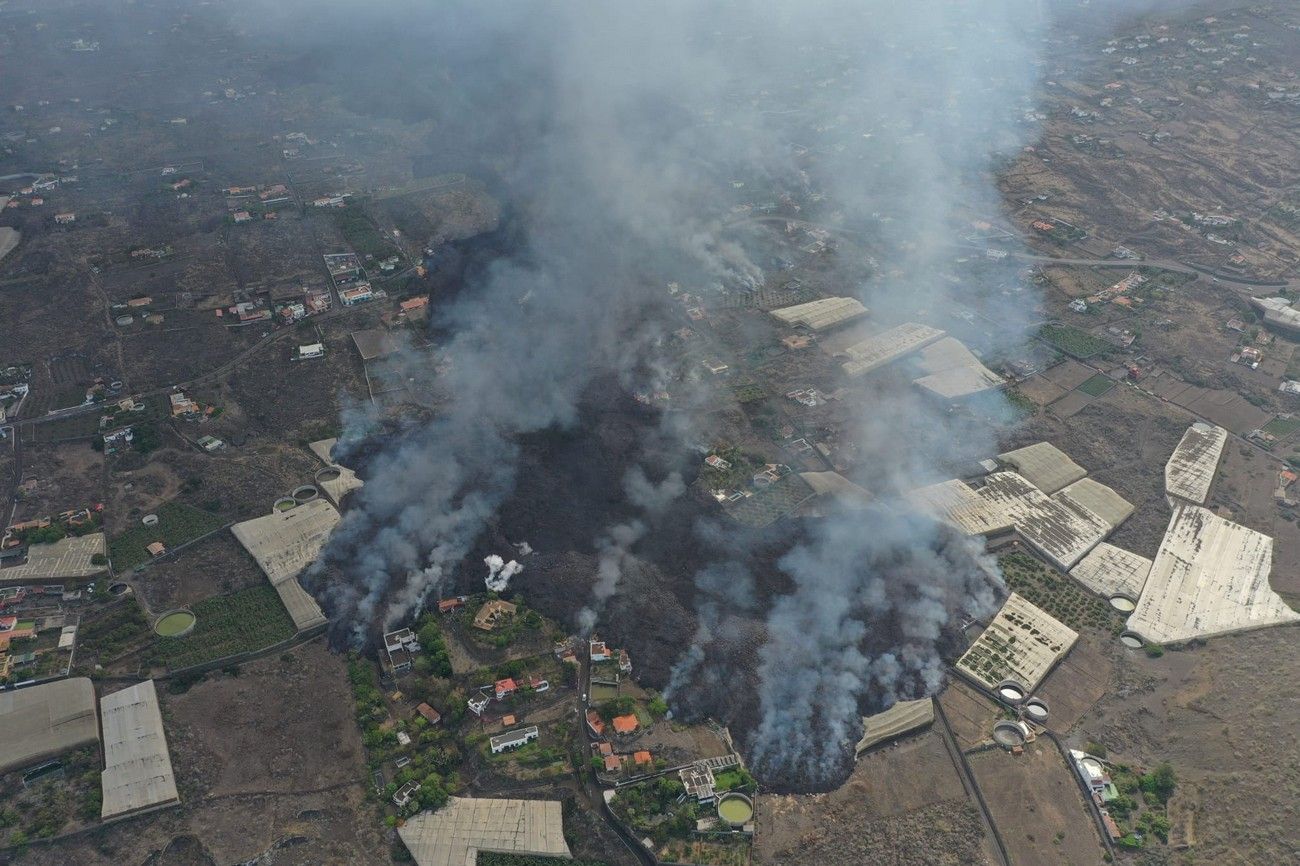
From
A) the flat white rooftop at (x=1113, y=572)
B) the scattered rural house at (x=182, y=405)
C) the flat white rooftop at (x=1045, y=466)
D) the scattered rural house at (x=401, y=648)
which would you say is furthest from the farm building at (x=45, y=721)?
the flat white rooftop at (x=1045, y=466)

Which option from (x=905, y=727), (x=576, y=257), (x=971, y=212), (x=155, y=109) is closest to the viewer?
(x=905, y=727)

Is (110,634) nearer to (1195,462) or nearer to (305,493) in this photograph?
(305,493)

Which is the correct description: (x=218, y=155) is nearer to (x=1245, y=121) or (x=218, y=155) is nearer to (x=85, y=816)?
(x=85, y=816)

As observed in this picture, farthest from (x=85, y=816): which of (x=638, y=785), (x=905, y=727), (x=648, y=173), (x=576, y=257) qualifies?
(x=648, y=173)

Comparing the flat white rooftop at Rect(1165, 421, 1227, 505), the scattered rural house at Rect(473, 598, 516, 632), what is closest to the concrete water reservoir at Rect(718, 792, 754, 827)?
the scattered rural house at Rect(473, 598, 516, 632)

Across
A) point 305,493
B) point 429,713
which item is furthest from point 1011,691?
point 305,493

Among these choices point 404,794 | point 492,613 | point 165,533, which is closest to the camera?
point 404,794

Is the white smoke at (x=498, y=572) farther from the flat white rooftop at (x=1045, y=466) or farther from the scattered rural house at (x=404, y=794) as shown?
the flat white rooftop at (x=1045, y=466)
